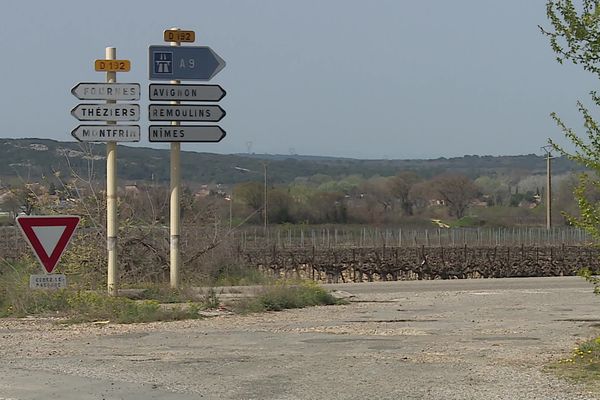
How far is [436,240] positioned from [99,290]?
1767 inches

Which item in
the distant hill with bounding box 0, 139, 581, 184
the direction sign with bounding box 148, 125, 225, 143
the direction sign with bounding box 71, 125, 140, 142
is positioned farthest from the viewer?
the distant hill with bounding box 0, 139, 581, 184

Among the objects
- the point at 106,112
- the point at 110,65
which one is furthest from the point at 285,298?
the point at 110,65

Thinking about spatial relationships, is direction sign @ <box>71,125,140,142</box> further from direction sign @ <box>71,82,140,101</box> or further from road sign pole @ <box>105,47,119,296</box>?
direction sign @ <box>71,82,140,101</box>

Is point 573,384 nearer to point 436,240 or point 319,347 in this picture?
point 319,347

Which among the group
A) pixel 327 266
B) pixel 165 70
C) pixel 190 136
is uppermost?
pixel 165 70

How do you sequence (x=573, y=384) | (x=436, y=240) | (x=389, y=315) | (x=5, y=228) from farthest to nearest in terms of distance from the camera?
(x=436, y=240), (x=5, y=228), (x=389, y=315), (x=573, y=384)

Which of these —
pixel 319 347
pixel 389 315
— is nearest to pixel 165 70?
pixel 389 315

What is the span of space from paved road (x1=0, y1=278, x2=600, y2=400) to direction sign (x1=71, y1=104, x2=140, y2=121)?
4422 mm

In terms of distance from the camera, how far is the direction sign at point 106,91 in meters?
18.3

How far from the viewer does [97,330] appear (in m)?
14.5

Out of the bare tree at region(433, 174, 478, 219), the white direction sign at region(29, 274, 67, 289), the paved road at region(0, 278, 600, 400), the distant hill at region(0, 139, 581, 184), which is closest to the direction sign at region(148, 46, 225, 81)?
the distant hill at region(0, 139, 581, 184)

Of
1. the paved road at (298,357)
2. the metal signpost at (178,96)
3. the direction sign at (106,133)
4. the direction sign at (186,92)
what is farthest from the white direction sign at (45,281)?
the direction sign at (186,92)

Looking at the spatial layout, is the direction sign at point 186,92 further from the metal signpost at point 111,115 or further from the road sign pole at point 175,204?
the metal signpost at point 111,115

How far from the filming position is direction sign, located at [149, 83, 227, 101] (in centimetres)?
1939
